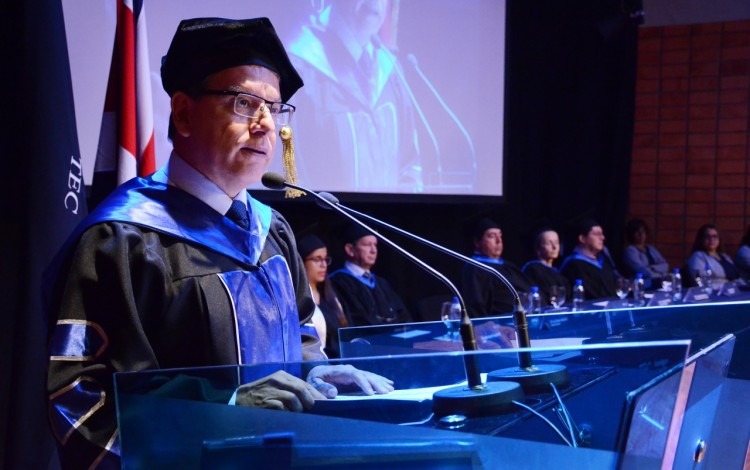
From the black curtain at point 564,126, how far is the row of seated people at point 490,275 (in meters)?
0.33

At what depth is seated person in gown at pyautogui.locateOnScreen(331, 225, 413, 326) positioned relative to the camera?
6.27m

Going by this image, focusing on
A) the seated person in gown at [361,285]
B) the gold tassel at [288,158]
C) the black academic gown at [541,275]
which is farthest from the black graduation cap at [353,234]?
the gold tassel at [288,158]

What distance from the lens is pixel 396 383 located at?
1.18m

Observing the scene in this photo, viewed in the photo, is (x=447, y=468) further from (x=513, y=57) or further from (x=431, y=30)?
(x=513, y=57)

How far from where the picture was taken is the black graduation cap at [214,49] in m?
1.79

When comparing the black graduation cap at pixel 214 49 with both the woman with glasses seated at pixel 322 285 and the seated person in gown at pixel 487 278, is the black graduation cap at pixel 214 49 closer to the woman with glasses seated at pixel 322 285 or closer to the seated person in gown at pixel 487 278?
the woman with glasses seated at pixel 322 285

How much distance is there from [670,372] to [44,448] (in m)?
2.18

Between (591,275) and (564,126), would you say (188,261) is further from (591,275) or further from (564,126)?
(564,126)

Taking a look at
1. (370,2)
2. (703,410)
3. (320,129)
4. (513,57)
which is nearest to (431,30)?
(370,2)

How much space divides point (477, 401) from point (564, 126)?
8.09 m

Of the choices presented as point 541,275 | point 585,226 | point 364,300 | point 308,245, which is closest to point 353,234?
point 364,300

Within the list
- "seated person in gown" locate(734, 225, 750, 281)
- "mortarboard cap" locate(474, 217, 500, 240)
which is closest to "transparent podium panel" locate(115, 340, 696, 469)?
"mortarboard cap" locate(474, 217, 500, 240)

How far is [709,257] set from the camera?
884 cm

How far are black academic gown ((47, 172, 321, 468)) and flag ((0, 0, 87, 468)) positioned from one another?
0.98 meters
